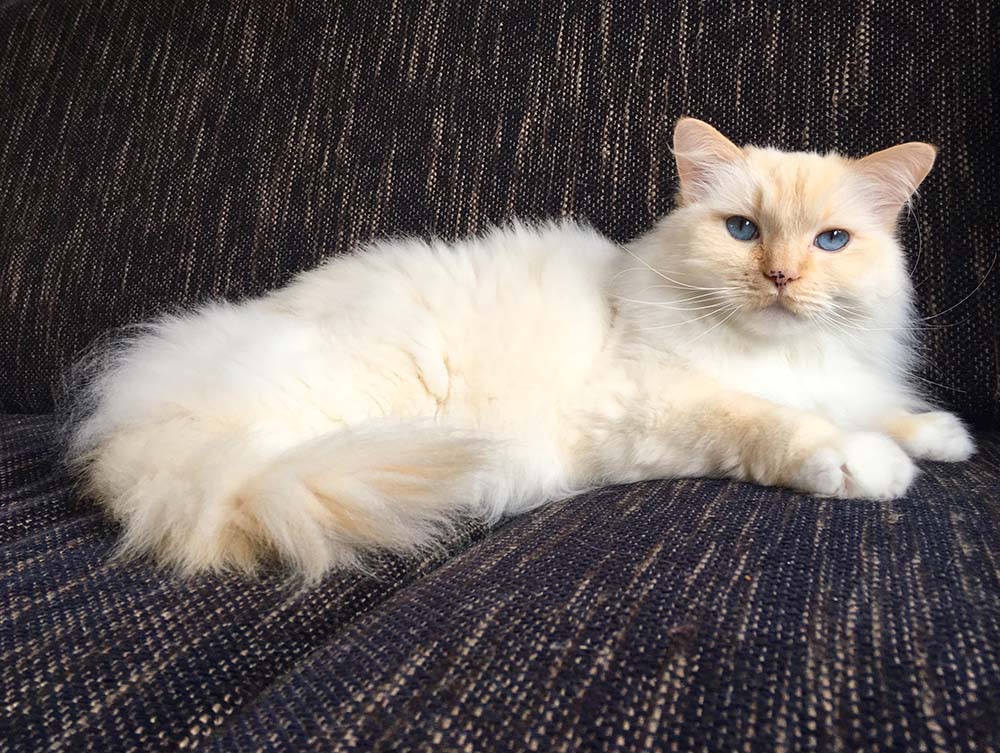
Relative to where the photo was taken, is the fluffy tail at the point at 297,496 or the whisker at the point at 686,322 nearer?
the fluffy tail at the point at 297,496

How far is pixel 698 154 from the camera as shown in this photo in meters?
1.25

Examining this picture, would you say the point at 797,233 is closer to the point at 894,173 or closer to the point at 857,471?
the point at 894,173

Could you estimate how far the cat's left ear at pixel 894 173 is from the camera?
1122mm

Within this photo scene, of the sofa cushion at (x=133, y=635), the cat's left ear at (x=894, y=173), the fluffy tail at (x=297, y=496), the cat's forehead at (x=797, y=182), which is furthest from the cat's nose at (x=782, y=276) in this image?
the sofa cushion at (x=133, y=635)

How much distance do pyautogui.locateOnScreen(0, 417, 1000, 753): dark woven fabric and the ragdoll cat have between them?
125 mm

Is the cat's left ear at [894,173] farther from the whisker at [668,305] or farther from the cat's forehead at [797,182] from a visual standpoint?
the whisker at [668,305]

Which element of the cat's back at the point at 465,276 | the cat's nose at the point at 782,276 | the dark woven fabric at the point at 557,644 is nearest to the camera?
the dark woven fabric at the point at 557,644

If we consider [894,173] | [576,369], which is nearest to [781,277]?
[894,173]

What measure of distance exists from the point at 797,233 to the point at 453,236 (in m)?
0.74

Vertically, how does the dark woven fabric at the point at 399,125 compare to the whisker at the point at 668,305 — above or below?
above

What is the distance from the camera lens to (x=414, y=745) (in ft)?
1.63

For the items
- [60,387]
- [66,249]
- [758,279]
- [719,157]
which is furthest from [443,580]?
[66,249]

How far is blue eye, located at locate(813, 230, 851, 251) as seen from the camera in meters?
1.16

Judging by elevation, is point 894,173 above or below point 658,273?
above
